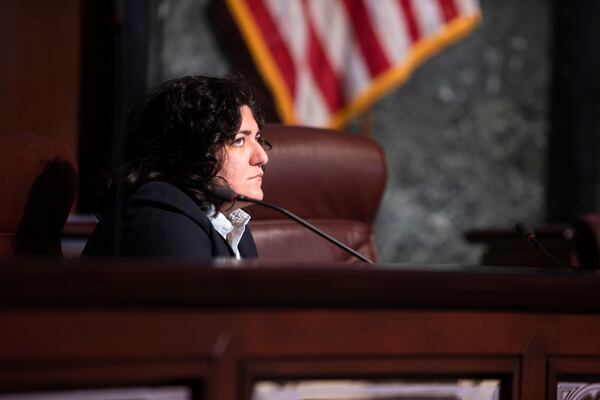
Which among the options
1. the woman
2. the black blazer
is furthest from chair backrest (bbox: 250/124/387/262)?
the black blazer

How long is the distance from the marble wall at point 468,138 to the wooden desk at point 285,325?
2.56m

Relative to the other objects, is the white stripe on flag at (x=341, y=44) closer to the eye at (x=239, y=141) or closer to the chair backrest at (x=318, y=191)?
the chair backrest at (x=318, y=191)

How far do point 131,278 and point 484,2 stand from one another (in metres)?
3.18

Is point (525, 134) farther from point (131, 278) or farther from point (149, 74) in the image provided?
point (131, 278)

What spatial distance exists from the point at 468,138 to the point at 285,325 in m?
2.90

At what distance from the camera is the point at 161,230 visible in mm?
1624

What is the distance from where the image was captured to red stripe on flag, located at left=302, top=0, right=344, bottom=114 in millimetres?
3418

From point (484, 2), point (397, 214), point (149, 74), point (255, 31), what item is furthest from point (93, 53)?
point (484, 2)

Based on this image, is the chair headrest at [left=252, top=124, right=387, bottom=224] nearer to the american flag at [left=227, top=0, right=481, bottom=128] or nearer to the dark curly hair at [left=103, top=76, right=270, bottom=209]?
the dark curly hair at [left=103, top=76, right=270, bottom=209]

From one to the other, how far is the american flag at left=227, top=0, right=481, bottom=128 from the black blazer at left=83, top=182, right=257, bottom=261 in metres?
1.63

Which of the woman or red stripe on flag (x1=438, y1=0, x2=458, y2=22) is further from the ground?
red stripe on flag (x1=438, y1=0, x2=458, y2=22)

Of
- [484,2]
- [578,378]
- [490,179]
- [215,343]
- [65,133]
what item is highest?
[484,2]

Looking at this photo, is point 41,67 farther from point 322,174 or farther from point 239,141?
point 239,141

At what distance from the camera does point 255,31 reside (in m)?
3.31
